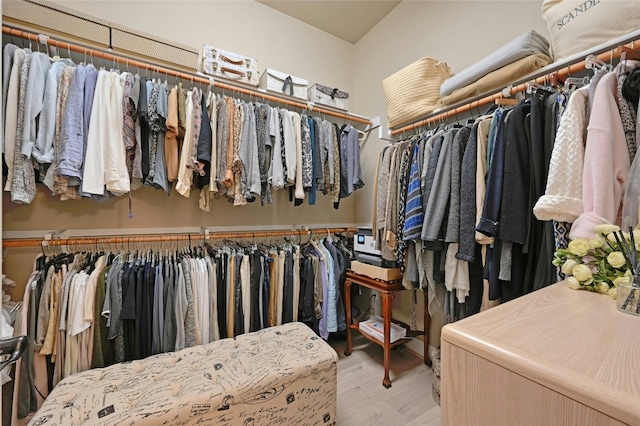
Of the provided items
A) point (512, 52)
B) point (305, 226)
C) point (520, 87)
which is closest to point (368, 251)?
point (305, 226)

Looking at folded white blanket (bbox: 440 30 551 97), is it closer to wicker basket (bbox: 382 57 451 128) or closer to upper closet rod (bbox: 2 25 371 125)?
wicker basket (bbox: 382 57 451 128)

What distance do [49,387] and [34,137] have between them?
52.0 inches

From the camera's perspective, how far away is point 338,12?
2416 millimetres

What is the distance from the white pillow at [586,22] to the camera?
38.3 inches

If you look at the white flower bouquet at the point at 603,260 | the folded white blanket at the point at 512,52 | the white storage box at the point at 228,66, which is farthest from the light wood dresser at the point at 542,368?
the white storage box at the point at 228,66

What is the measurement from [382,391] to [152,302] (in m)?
1.54

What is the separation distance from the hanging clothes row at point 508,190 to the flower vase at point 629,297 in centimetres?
28

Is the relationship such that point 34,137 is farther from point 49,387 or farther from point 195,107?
point 49,387

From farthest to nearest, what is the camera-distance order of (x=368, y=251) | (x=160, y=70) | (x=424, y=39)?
1. (x=424, y=39)
2. (x=368, y=251)
3. (x=160, y=70)

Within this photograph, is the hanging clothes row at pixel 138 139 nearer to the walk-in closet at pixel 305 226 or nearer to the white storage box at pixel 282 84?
the walk-in closet at pixel 305 226

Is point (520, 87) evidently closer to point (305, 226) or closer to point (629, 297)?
point (629, 297)

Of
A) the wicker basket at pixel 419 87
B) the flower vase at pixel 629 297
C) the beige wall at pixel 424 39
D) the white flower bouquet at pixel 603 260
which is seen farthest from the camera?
the wicker basket at pixel 419 87

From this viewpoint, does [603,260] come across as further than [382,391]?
No

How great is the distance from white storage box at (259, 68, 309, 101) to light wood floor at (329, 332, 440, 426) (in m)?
2.15
